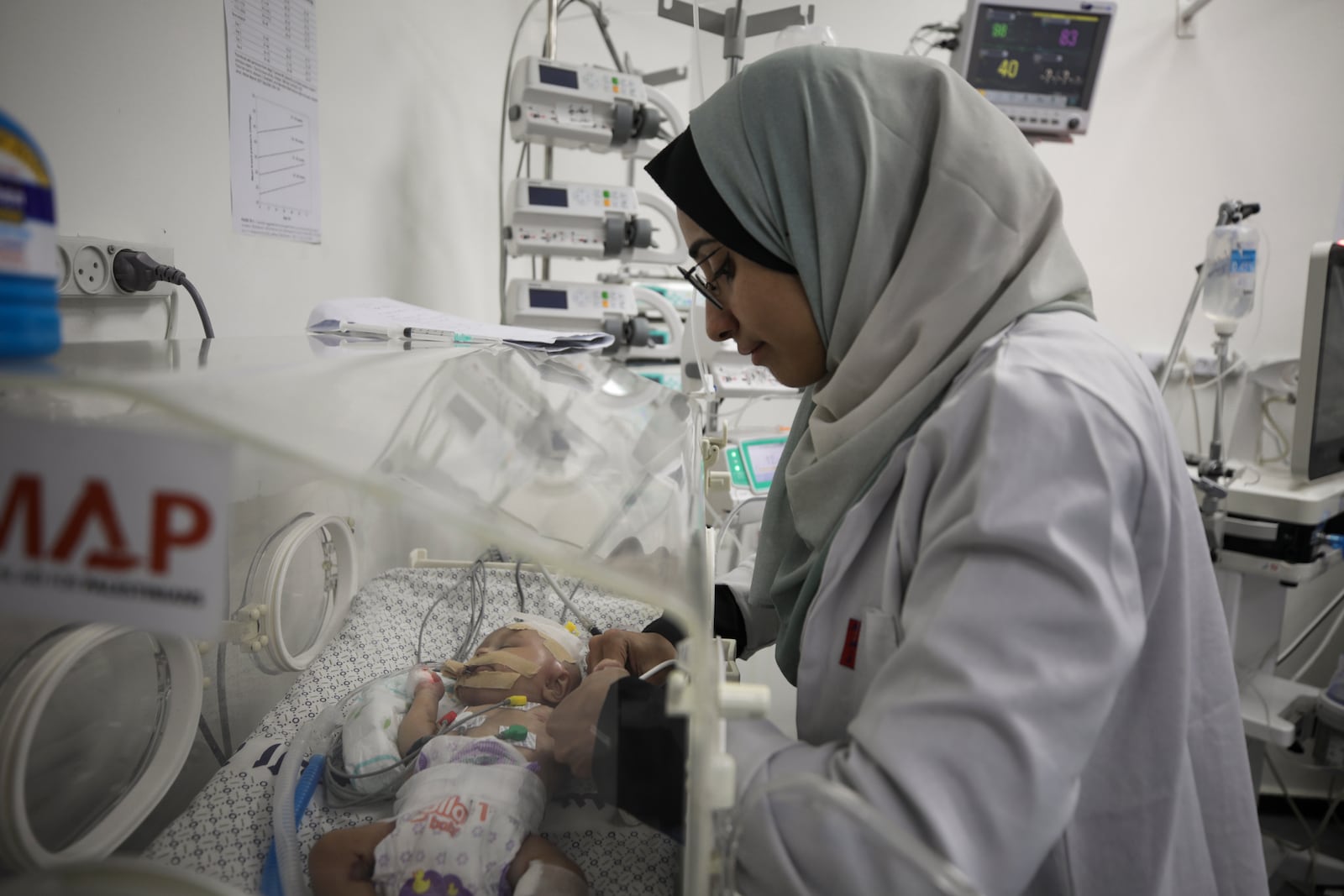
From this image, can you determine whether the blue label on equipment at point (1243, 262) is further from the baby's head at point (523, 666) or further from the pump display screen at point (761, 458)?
the baby's head at point (523, 666)

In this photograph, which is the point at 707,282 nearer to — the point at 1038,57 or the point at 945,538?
the point at 945,538

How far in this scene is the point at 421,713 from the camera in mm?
1071

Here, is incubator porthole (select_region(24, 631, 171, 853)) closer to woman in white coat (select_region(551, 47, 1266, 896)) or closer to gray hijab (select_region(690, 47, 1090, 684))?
woman in white coat (select_region(551, 47, 1266, 896))

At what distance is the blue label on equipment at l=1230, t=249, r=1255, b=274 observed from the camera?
7.11 ft

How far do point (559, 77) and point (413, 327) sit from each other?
1.00 meters

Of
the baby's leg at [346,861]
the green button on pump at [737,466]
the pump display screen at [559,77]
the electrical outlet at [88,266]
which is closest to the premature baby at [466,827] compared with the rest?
the baby's leg at [346,861]

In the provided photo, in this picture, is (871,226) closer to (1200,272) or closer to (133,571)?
(133,571)

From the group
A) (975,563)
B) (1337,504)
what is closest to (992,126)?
(975,563)

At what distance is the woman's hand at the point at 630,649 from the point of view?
0.93 metres

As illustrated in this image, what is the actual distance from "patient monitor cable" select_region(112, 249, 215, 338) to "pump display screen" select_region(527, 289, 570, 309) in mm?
984

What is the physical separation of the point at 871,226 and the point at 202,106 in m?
1.14

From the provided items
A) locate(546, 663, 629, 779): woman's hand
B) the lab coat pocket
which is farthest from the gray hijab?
locate(546, 663, 629, 779): woman's hand

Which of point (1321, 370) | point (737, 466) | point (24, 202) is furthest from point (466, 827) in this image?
point (1321, 370)

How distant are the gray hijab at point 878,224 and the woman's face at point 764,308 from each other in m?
0.03
